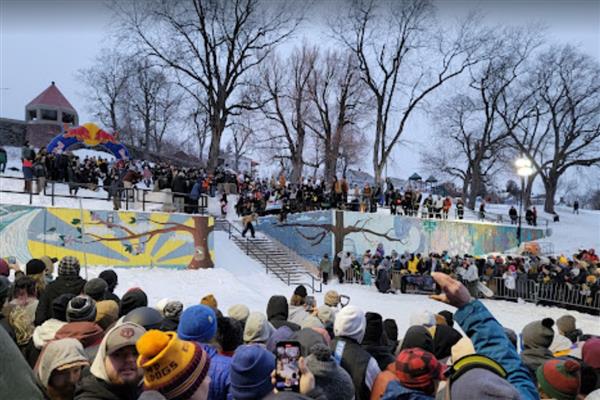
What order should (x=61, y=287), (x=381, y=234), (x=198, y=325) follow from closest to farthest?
(x=198, y=325) < (x=61, y=287) < (x=381, y=234)

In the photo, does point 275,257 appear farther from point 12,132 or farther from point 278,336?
point 12,132

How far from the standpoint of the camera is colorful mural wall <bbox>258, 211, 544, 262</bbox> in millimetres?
23938

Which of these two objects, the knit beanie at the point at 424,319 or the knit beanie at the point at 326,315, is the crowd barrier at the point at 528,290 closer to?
the knit beanie at the point at 424,319

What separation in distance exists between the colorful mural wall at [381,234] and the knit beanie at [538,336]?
1860cm

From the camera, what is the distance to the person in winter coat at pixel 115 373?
8.89 ft

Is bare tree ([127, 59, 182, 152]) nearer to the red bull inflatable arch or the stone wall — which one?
the stone wall

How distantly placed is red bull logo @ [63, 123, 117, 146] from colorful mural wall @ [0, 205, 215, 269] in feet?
15.5

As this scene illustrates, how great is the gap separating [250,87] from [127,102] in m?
24.5

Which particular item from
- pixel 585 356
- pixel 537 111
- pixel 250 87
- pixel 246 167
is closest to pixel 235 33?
pixel 250 87

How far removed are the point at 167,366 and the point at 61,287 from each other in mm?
3889

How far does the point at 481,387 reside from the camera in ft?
6.70

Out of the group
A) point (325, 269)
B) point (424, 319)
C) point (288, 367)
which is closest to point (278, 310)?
point (424, 319)

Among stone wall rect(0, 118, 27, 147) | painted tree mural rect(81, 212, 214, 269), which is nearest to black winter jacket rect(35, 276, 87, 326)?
painted tree mural rect(81, 212, 214, 269)

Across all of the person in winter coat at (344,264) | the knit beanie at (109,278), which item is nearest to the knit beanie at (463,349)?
the knit beanie at (109,278)
